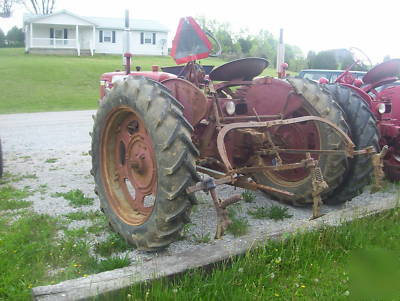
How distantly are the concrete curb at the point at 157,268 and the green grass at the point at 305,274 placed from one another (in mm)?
60

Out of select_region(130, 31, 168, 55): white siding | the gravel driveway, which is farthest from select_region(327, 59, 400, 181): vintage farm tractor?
select_region(130, 31, 168, 55): white siding

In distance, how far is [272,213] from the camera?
5.02 metres

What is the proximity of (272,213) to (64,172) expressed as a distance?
3.74 m

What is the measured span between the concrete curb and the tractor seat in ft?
5.85

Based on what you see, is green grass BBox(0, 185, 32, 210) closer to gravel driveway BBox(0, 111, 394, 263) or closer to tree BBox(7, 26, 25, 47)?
gravel driveway BBox(0, 111, 394, 263)

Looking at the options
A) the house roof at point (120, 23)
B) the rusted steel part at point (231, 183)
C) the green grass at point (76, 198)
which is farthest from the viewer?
the house roof at point (120, 23)

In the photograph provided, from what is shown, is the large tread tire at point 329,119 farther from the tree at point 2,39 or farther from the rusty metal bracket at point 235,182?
the tree at point 2,39

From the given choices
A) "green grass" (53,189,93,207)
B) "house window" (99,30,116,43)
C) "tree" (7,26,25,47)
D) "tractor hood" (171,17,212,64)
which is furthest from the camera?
"tree" (7,26,25,47)

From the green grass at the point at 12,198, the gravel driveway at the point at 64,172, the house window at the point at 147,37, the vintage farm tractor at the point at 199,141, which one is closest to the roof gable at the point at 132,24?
the house window at the point at 147,37

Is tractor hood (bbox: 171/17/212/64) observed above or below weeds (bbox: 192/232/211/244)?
above

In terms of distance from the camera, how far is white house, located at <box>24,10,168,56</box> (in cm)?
4897

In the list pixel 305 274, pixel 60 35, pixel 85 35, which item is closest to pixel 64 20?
pixel 60 35

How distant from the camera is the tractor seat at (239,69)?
4.66m

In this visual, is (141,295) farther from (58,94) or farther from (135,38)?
(135,38)
